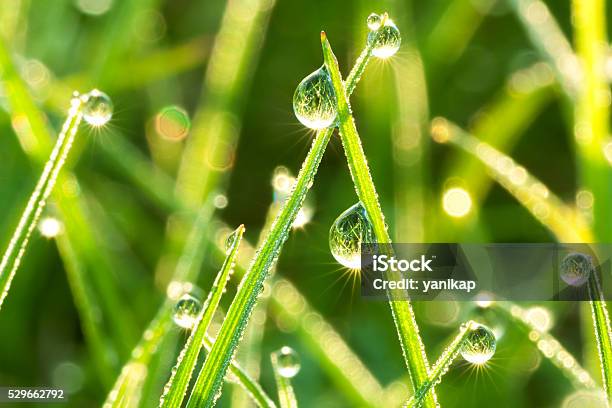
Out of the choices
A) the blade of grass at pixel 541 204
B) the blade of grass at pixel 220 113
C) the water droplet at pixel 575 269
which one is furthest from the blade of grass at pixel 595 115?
the blade of grass at pixel 220 113

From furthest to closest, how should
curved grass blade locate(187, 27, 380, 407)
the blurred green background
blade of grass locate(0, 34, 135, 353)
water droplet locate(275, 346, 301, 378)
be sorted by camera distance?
the blurred green background, blade of grass locate(0, 34, 135, 353), water droplet locate(275, 346, 301, 378), curved grass blade locate(187, 27, 380, 407)

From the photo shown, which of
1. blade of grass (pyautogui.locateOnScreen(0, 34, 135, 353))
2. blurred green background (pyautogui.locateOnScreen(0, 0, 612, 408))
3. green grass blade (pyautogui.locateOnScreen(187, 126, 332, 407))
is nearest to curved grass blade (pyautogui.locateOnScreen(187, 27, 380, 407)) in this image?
green grass blade (pyautogui.locateOnScreen(187, 126, 332, 407))

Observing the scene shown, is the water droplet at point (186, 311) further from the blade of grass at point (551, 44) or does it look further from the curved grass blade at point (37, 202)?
the blade of grass at point (551, 44)

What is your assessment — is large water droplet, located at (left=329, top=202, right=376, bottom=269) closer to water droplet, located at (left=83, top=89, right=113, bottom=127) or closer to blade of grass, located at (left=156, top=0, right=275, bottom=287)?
water droplet, located at (left=83, top=89, right=113, bottom=127)

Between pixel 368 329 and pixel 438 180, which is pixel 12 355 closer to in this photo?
pixel 368 329

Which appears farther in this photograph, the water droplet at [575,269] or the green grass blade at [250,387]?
the water droplet at [575,269]

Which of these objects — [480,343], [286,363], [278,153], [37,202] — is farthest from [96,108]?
[278,153]
